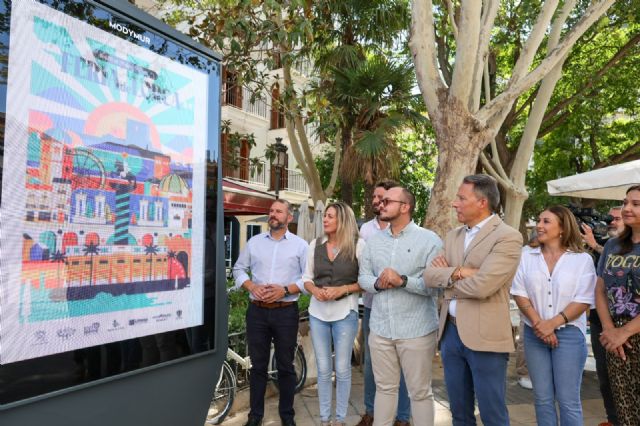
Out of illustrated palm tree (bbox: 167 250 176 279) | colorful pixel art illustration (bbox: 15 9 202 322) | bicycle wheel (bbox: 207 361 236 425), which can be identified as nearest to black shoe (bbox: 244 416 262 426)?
bicycle wheel (bbox: 207 361 236 425)

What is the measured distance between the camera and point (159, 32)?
229cm

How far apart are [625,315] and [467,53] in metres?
4.47

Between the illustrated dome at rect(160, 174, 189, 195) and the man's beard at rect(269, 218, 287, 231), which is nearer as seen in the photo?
the illustrated dome at rect(160, 174, 189, 195)

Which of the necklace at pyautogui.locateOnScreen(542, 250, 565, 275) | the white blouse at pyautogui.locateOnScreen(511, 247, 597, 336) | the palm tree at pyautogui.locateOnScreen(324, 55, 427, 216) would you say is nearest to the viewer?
the white blouse at pyautogui.locateOnScreen(511, 247, 597, 336)

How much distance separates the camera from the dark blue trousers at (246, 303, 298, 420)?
477 centimetres

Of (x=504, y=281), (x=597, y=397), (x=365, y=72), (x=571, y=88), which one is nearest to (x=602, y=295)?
(x=504, y=281)

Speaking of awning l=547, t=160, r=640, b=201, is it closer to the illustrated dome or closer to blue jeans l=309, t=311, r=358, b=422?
blue jeans l=309, t=311, r=358, b=422

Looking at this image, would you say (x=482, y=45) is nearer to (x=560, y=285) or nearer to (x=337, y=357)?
(x=560, y=285)

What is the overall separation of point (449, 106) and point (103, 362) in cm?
610

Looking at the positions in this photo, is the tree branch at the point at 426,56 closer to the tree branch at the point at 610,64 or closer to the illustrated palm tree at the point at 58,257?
the illustrated palm tree at the point at 58,257

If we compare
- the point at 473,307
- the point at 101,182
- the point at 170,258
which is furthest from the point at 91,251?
the point at 473,307

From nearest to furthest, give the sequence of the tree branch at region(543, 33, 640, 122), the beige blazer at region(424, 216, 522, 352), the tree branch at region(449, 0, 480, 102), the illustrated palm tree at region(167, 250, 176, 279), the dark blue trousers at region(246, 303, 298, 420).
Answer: the illustrated palm tree at region(167, 250, 176, 279) < the beige blazer at region(424, 216, 522, 352) < the dark blue trousers at region(246, 303, 298, 420) < the tree branch at region(449, 0, 480, 102) < the tree branch at region(543, 33, 640, 122)

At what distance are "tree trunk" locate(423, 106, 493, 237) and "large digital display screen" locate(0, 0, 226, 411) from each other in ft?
16.8

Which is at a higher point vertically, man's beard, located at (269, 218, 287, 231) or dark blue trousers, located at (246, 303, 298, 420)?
man's beard, located at (269, 218, 287, 231)
